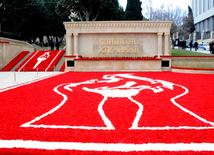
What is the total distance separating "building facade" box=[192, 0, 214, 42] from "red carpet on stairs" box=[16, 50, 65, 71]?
5327cm

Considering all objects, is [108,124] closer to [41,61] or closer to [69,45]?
[69,45]

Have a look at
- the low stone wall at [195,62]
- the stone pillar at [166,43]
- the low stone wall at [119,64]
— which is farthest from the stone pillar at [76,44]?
the low stone wall at [195,62]

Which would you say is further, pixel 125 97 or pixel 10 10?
pixel 10 10

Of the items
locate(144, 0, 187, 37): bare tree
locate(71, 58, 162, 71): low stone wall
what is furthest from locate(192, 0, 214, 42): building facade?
locate(71, 58, 162, 71): low stone wall

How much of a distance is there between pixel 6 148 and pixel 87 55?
693 inches

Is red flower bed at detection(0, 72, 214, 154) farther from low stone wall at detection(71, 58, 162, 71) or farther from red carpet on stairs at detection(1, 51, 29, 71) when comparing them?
red carpet on stairs at detection(1, 51, 29, 71)

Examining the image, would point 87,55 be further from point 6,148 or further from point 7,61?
point 6,148

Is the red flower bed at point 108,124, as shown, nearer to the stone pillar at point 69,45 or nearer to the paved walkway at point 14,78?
the paved walkway at point 14,78

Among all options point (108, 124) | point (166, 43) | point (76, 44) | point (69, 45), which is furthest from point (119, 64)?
point (108, 124)

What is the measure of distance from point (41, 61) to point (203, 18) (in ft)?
219

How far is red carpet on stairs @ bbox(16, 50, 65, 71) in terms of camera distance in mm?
19703

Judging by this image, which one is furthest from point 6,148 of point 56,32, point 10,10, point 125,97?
point 56,32

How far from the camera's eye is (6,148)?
2709 millimetres

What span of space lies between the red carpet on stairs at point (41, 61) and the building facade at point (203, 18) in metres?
53.3
